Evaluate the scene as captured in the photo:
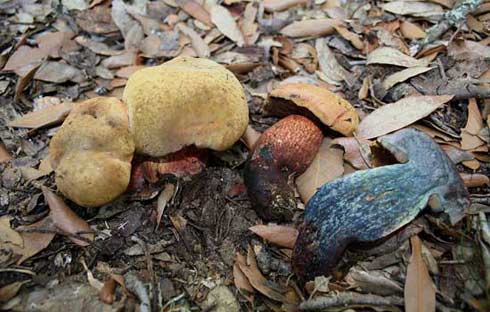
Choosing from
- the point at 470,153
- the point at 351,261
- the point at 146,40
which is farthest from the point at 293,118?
the point at 146,40

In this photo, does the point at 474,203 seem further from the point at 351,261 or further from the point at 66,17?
the point at 66,17

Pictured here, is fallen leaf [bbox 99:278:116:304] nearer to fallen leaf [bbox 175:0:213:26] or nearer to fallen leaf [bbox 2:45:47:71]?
fallen leaf [bbox 2:45:47:71]

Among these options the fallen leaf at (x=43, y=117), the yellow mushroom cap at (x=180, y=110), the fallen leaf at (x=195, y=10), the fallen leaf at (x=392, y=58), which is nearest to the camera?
the yellow mushroom cap at (x=180, y=110)

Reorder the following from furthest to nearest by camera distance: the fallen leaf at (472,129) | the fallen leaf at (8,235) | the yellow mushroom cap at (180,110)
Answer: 1. the fallen leaf at (472,129)
2. the fallen leaf at (8,235)
3. the yellow mushroom cap at (180,110)

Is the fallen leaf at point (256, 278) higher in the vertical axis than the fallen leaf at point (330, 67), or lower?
lower

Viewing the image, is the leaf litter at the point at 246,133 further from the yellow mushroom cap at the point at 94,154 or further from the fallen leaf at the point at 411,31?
the yellow mushroom cap at the point at 94,154

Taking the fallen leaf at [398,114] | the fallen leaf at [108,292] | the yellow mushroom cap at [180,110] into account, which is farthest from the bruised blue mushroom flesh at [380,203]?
the fallen leaf at [108,292]

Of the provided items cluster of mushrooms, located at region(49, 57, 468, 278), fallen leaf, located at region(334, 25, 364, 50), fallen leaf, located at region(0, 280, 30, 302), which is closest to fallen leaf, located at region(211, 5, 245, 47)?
fallen leaf, located at region(334, 25, 364, 50)
